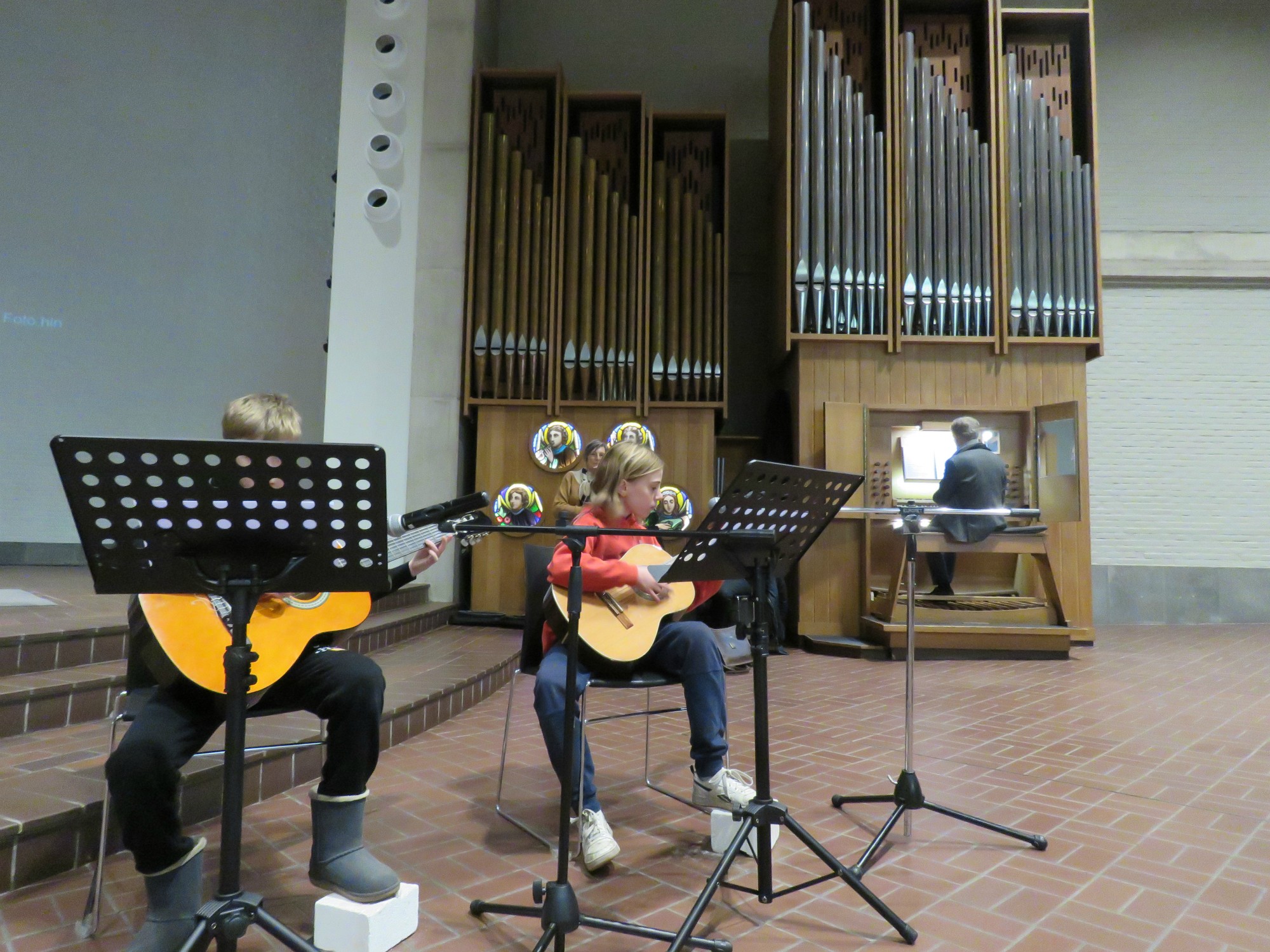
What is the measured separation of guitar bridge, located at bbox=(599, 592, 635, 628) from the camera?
270 centimetres

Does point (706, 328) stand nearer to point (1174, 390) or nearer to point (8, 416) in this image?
point (1174, 390)

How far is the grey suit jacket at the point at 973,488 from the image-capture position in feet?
19.1

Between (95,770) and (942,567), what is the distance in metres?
5.81

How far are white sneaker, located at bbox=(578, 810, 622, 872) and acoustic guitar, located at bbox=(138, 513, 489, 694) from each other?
861 millimetres

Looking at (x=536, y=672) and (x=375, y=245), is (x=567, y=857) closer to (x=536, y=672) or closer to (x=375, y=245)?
(x=536, y=672)

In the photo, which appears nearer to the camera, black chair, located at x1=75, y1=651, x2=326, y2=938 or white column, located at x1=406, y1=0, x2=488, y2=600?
black chair, located at x1=75, y1=651, x2=326, y2=938

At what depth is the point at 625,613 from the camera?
2.72 metres

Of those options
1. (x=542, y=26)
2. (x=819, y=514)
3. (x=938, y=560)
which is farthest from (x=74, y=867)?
(x=542, y=26)

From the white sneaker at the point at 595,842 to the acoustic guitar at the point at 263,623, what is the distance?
86 cm

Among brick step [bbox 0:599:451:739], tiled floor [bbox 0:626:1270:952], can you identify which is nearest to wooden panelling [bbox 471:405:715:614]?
tiled floor [bbox 0:626:1270:952]

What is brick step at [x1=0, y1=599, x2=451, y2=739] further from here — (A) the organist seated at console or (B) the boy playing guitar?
(A) the organist seated at console

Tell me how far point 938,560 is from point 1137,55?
6514 millimetres

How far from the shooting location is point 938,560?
6.69m


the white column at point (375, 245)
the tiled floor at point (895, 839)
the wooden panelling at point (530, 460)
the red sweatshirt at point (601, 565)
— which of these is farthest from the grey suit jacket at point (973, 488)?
the white column at point (375, 245)
